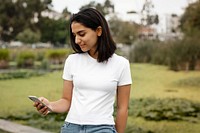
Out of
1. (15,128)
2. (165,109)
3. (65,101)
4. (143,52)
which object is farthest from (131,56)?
(65,101)

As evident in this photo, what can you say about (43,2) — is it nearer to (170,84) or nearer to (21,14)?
(21,14)

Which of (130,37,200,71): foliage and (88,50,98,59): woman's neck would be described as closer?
(88,50,98,59): woman's neck

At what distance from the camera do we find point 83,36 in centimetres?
129

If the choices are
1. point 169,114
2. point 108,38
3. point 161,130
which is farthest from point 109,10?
point 108,38

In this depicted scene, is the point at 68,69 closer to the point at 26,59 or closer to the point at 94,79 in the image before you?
the point at 94,79

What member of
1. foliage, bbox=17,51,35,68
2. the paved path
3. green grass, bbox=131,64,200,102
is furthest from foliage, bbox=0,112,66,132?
foliage, bbox=17,51,35,68

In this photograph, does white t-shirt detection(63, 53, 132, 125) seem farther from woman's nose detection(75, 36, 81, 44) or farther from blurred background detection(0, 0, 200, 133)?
blurred background detection(0, 0, 200, 133)

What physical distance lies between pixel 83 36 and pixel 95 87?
0.52ft

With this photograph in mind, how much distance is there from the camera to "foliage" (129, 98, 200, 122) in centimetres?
536

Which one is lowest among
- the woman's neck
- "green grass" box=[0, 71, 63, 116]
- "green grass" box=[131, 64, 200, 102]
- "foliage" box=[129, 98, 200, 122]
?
"green grass" box=[0, 71, 63, 116]

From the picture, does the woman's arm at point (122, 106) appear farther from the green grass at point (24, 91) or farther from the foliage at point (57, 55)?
the foliage at point (57, 55)

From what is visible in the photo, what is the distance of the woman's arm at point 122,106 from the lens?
132cm

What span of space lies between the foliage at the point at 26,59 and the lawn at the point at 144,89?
3.75 ft

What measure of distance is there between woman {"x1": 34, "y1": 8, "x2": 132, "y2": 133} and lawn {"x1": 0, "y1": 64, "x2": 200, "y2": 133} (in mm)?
3612
